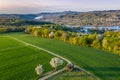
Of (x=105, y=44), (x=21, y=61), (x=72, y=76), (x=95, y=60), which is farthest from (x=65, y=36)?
(x=72, y=76)

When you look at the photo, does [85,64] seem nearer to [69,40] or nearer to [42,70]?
[42,70]

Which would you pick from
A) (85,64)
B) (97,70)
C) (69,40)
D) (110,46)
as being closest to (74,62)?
(85,64)

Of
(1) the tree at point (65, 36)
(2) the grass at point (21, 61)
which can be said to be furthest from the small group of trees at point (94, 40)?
(2) the grass at point (21, 61)

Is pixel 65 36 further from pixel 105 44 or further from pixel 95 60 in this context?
pixel 95 60

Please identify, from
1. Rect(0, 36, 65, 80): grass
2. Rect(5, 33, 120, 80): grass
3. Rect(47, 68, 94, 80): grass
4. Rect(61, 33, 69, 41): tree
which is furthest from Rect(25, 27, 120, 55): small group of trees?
Rect(47, 68, 94, 80): grass

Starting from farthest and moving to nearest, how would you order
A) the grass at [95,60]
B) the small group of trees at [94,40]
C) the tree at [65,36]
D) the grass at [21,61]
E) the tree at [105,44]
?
the tree at [65,36] → the tree at [105,44] → the small group of trees at [94,40] → the grass at [95,60] → the grass at [21,61]

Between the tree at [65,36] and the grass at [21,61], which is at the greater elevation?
the grass at [21,61]

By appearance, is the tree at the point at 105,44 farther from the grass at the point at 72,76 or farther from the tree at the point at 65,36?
the grass at the point at 72,76

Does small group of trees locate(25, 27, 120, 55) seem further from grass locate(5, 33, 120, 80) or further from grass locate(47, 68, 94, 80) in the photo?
grass locate(47, 68, 94, 80)
